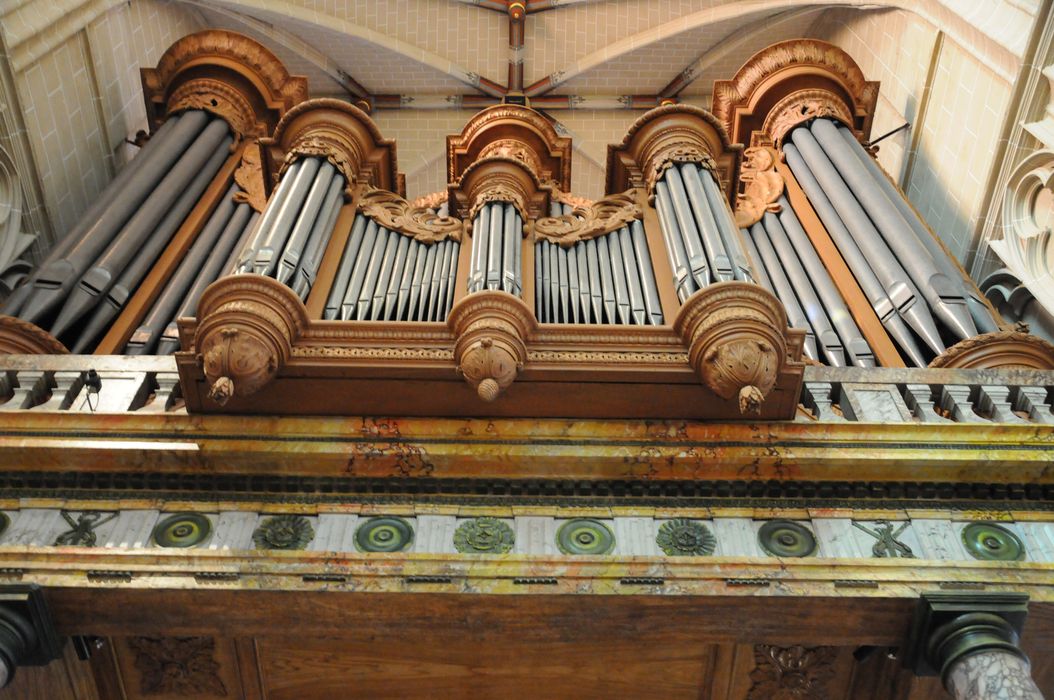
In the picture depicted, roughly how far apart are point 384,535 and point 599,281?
2584mm

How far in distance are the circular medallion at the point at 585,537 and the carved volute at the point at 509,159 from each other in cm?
337

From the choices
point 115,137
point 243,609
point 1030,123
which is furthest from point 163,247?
point 1030,123

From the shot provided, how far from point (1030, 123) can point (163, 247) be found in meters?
7.38

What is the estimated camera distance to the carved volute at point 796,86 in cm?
1221

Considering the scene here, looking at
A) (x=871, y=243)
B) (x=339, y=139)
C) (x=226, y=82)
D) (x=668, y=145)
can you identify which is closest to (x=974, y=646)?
(x=871, y=243)

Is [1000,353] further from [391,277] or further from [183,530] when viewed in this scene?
[183,530]

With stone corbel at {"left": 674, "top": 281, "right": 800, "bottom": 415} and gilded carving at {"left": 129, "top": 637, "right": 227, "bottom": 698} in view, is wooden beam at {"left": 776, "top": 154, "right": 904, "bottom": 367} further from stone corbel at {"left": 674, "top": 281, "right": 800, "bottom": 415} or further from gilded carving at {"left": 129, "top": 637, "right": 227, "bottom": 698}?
gilded carving at {"left": 129, "top": 637, "right": 227, "bottom": 698}

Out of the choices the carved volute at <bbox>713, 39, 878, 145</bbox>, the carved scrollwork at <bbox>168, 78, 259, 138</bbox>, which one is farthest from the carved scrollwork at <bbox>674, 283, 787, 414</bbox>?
the carved scrollwork at <bbox>168, 78, 259, 138</bbox>

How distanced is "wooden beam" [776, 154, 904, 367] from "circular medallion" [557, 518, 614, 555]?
3007mm

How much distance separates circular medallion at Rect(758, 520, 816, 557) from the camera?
6.39 m

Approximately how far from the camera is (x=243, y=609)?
6.10m

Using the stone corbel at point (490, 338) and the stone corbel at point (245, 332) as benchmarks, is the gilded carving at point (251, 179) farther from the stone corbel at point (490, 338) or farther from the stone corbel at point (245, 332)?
the stone corbel at point (490, 338)

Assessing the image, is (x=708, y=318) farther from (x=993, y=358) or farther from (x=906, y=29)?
(x=906, y=29)

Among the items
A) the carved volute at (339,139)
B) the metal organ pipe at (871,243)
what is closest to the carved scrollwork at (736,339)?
the metal organ pipe at (871,243)
